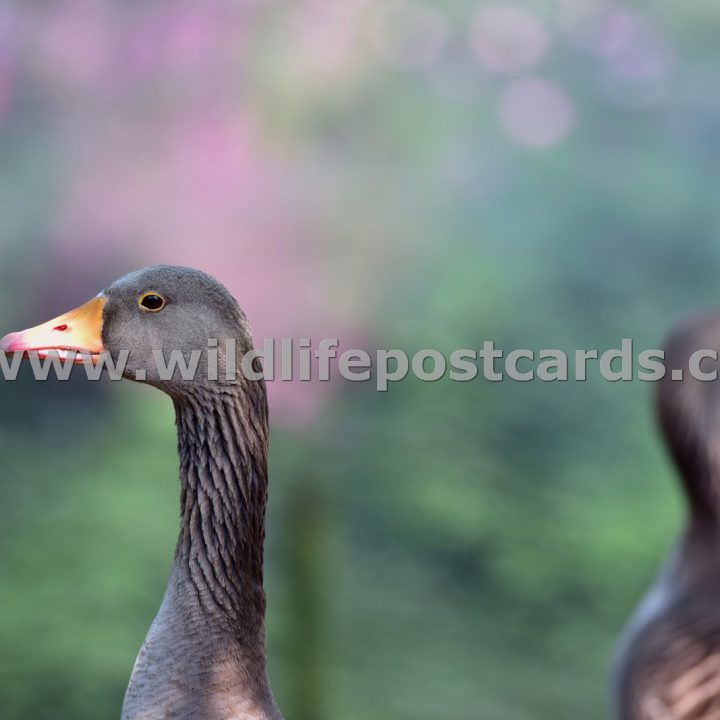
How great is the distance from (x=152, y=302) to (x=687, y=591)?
3.13 ft

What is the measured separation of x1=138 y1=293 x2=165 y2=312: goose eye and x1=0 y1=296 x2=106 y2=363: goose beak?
35 millimetres

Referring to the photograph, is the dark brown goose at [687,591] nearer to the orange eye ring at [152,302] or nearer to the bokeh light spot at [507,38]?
the orange eye ring at [152,302]

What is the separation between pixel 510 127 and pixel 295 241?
46.1 inches

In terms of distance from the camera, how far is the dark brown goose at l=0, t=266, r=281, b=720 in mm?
997

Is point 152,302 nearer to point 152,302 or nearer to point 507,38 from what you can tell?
point 152,302

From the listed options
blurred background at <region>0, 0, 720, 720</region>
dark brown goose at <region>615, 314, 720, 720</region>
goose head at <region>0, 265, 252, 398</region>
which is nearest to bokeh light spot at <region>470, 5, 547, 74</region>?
blurred background at <region>0, 0, 720, 720</region>

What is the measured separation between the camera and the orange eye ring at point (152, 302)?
100cm

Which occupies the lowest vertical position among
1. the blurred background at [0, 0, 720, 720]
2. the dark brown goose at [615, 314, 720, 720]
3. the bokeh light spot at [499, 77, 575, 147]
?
the dark brown goose at [615, 314, 720, 720]

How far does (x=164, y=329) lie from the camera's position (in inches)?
39.2

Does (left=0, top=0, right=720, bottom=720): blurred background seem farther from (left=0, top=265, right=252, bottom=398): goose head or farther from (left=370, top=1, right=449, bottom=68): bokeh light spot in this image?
(left=0, top=265, right=252, bottom=398): goose head

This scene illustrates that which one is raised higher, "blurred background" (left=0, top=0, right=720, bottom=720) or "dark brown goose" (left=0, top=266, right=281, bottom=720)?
"blurred background" (left=0, top=0, right=720, bottom=720)

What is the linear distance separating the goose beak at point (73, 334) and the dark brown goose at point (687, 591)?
34.9 inches

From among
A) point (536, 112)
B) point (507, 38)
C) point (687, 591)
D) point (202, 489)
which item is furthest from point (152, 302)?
point (536, 112)

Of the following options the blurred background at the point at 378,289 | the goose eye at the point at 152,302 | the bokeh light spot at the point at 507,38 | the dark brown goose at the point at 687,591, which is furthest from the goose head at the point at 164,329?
the bokeh light spot at the point at 507,38
